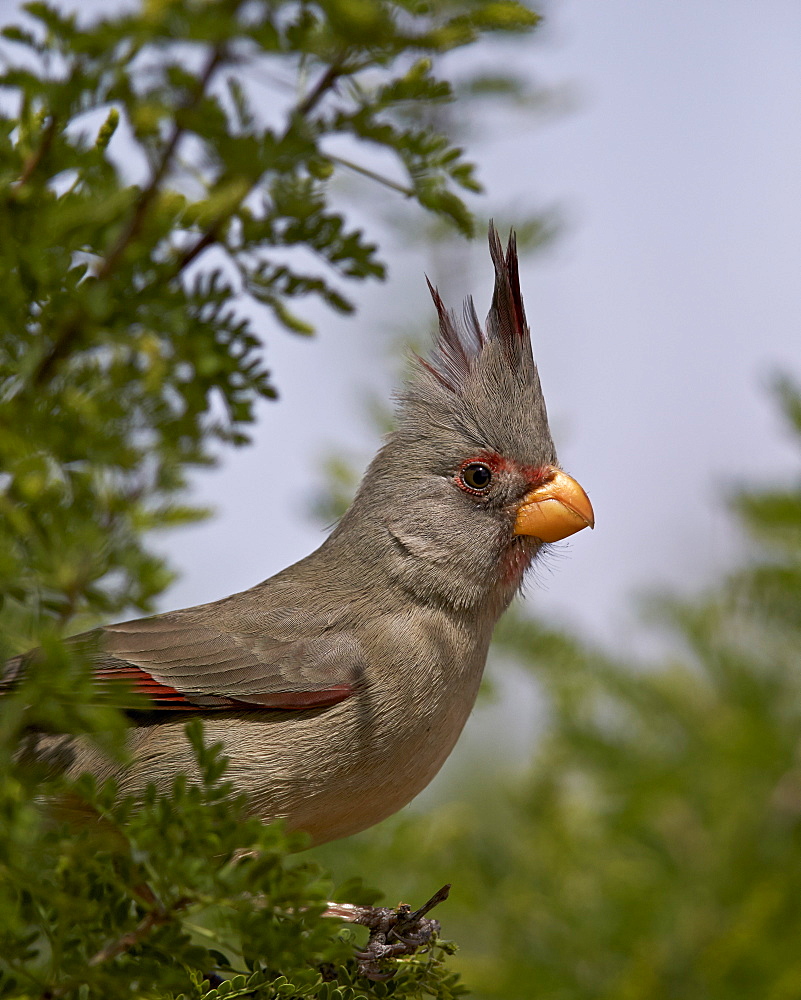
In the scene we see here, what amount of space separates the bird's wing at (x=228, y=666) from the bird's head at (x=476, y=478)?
1.19 feet

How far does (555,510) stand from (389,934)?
47.7 inches

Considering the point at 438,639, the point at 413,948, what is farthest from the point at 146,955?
the point at 438,639

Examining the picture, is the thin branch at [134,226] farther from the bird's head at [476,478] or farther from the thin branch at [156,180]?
the bird's head at [476,478]

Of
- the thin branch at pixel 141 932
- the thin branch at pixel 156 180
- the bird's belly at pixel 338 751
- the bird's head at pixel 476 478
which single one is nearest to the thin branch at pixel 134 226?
the thin branch at pixel 156 180

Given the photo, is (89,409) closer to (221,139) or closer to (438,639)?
(221,139)

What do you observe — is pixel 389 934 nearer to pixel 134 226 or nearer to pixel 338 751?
pixel 338 751

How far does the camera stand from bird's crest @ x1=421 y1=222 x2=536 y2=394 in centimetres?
267

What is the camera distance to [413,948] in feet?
6.22

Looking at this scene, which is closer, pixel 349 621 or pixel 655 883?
pixel 349 621

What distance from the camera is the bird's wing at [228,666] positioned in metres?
2.38

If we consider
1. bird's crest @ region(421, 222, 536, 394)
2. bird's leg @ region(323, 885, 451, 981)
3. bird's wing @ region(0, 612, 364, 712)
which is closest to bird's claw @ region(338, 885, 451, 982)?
bird's leg @ region(323, 885, 451, 981)

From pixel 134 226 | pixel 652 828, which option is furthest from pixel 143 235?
pixel 652 828

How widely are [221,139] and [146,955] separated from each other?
111 centimetres

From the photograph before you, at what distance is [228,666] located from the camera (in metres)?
2.46
